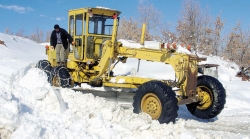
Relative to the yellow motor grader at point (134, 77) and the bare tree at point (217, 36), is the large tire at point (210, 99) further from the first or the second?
the bare tree at point (217, 36)

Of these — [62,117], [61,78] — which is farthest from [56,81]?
[62,117]

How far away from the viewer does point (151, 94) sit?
20.4ft

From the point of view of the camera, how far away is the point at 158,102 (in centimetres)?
609

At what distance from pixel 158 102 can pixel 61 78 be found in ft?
11.5

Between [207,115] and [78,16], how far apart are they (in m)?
4.83

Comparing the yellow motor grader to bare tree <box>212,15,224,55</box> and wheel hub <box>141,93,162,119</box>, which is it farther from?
bare tree <box>212,15,224,55</box>

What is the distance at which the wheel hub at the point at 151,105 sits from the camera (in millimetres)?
6094

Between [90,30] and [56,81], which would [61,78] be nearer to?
[56,81]

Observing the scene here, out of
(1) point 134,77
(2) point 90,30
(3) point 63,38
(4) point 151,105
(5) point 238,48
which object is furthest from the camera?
(5) point 238,48

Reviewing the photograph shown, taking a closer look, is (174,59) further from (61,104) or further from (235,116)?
(235,116)

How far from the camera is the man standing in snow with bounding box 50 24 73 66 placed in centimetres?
927

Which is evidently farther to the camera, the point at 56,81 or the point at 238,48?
the point at 238,48

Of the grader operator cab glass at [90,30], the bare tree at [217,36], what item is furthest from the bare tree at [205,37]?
the grader operator cab glass at [90,30]

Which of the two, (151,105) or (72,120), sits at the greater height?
(151,105)
